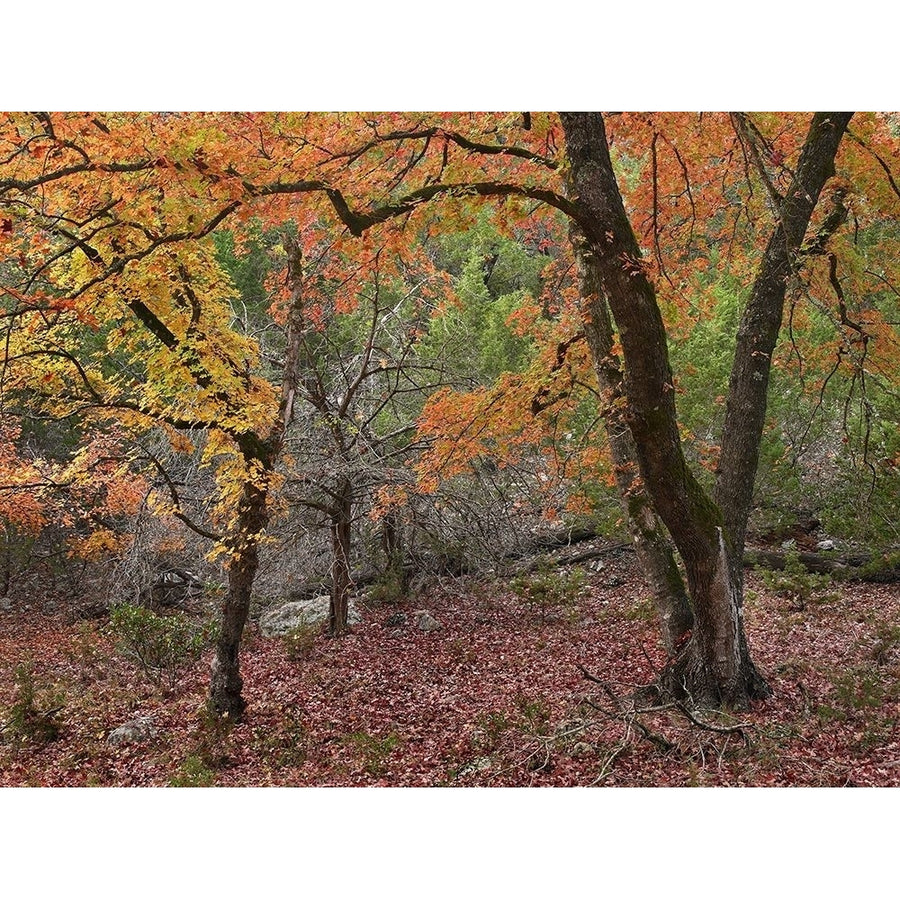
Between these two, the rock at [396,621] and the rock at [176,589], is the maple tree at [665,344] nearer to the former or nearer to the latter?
the rock at [396,621]

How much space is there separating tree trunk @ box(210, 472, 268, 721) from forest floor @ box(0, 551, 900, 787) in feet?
0.62

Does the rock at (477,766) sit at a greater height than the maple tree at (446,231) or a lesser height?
lesser

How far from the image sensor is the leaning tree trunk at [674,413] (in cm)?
414

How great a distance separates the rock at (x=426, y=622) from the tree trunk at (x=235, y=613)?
115 inches

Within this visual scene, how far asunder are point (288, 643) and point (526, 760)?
409 centimetres

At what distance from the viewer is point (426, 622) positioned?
29.4ft

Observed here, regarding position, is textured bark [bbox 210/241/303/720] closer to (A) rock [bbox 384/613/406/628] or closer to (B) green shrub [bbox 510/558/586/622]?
(A) rock [bbox 384/613/406/628]

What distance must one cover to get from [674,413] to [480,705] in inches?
107

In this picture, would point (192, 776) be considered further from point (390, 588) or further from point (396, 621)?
point (390, 588)

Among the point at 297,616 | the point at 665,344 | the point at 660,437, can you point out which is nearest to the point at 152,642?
the point at 297,616

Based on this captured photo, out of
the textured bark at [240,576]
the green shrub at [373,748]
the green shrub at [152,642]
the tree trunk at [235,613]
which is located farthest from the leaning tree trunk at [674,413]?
the green shrub at [152,642]

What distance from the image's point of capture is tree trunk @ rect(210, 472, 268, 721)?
241 inches

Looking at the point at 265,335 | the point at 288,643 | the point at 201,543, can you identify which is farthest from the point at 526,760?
the point at 265,335
